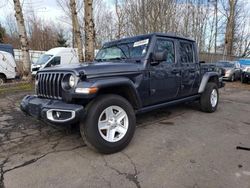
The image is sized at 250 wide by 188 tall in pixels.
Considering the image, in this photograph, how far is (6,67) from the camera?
11.9 m

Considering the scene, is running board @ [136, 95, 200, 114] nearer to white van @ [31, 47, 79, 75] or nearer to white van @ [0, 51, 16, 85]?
white van @ [31, 47, 79, 75]

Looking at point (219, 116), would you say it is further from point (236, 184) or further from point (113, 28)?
point (113, 28)

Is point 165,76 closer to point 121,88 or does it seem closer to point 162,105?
point 162,105

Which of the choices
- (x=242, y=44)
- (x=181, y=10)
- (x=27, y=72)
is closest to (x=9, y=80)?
(x=27, y=72)

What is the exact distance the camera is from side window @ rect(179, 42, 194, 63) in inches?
188

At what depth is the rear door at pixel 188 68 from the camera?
15.4ft

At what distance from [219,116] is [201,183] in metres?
3.33

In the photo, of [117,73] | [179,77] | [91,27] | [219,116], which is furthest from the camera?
[91,27]

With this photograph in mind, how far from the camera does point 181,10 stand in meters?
20.7

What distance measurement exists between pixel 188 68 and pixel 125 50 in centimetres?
163

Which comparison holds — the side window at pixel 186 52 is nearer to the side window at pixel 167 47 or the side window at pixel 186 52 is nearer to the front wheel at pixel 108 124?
the side window at pixel 167 47

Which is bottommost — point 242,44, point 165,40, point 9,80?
point 9,80

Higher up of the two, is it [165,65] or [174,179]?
[165,65]

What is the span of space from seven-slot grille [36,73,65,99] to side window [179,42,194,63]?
2853 millimetres
